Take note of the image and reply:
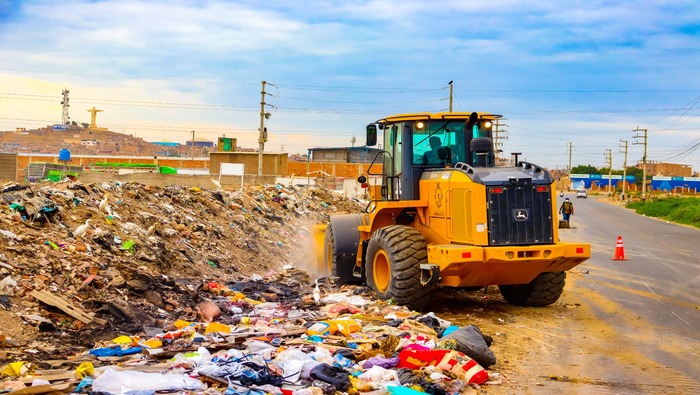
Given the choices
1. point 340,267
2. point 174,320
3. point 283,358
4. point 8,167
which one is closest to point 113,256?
point 174,320

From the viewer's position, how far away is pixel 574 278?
609 inches

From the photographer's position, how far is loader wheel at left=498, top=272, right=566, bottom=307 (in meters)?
11.2

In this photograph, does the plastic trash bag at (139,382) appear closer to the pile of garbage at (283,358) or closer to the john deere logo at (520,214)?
the pile of garbage at (283,358)

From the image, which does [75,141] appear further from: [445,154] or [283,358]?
[283,358]

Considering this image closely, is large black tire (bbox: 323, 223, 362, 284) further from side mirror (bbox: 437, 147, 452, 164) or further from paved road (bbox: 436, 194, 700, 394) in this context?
side mirror (bbox: 437, 147, 452, 164)

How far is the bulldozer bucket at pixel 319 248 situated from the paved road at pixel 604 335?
11.4ft

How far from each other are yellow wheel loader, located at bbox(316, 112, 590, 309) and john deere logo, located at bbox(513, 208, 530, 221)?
0.01 metres

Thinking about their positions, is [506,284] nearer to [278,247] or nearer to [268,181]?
[278,247]

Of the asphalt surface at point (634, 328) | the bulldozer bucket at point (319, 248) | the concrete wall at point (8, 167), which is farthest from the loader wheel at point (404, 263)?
the concrete wall at point (8, 167)

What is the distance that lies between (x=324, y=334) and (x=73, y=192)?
7.33 meters

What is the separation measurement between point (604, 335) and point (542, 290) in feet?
5.67

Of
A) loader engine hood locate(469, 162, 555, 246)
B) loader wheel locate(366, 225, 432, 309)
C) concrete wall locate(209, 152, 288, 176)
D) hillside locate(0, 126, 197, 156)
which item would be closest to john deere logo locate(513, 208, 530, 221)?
loader engine hood locate(469, 162, 555, 246)

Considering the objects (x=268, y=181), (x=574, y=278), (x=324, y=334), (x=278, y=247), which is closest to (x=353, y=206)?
(x=268, y=181)

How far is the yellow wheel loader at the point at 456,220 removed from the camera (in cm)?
1012
